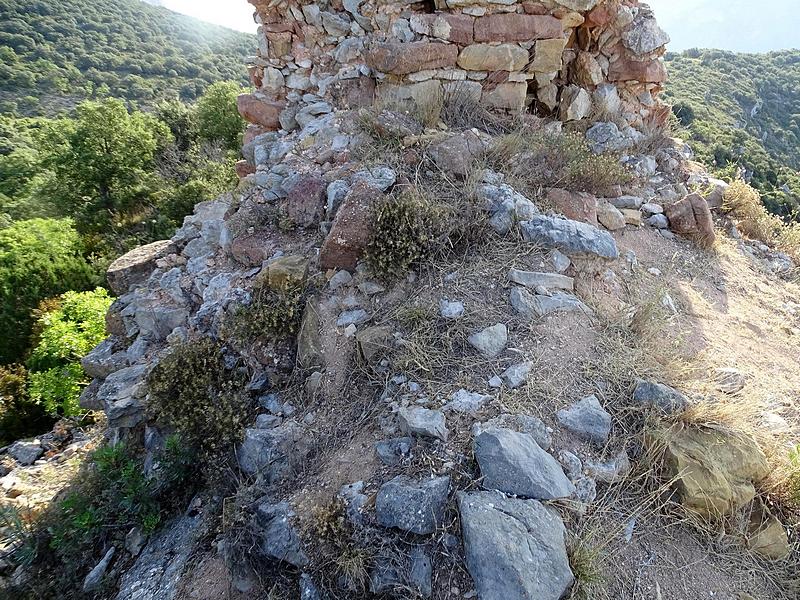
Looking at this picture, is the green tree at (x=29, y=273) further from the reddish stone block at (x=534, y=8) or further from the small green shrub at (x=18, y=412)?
the reddish stone block at (x=534, y=8)

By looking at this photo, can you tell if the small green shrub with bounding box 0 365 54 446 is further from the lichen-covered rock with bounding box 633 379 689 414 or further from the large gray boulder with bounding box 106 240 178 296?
the lichen-covered rock with bounding box 633 379 689 414

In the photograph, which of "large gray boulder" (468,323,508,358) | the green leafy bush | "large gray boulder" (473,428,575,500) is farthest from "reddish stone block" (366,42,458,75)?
the green leafy bush

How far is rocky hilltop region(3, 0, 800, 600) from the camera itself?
2111 millimetres

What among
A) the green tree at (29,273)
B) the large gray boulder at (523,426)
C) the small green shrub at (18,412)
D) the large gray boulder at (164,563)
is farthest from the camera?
the green tree at (29,273)

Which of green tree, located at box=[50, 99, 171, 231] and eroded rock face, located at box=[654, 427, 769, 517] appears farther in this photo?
green tree, located at box=[50, 99, 171, 231]

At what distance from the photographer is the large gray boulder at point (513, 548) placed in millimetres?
1816

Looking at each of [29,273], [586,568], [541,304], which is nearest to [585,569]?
[586,568]

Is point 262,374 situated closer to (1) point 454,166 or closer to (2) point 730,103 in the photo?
(1) point 454,166

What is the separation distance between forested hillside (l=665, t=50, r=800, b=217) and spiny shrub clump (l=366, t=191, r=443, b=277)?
1236cm

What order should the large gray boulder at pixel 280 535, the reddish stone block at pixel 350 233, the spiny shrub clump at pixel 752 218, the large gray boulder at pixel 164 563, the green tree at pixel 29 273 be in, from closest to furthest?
the large gray boulder at pixel 280 535 < the large gray boulder at pixel 164 563 < the reddish stone block at pixel 350 233 < the spiny shrub clump at pixel 752 218 < the green tree at pixel 29 273

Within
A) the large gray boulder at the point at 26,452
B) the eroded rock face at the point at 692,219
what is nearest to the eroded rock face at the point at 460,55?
the eroded rock face at the point at 692,219

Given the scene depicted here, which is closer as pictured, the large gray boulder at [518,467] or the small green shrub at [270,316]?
the large gray boulder at [518,467]

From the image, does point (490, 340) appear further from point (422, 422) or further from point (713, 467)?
point (713, 467)

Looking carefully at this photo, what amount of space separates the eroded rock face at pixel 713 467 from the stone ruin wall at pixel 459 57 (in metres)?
3.94
